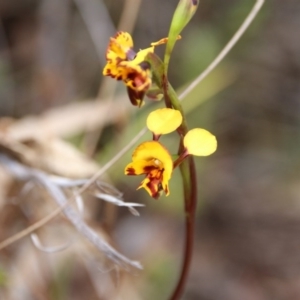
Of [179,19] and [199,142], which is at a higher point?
[179,19]

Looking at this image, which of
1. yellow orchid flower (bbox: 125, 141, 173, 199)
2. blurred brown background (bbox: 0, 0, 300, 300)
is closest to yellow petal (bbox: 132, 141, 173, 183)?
yellow orchid flower (bbox: 125, 141, 173, 199)

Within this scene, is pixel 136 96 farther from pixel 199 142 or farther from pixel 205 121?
pixel 205 121

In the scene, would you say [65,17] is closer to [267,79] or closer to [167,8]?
[167,8]

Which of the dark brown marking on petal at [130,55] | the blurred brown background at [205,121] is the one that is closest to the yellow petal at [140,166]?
the dark brown marking on petal at [130,55]

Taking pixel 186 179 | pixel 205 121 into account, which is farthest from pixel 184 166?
pixel 205 121

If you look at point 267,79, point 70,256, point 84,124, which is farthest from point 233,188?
point 70,256

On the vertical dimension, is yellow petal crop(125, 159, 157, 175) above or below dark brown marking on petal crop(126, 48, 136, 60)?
below

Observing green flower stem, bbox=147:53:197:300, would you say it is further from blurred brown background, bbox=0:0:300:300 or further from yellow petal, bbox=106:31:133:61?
blurred brown background, bbox=0:0:300:300
